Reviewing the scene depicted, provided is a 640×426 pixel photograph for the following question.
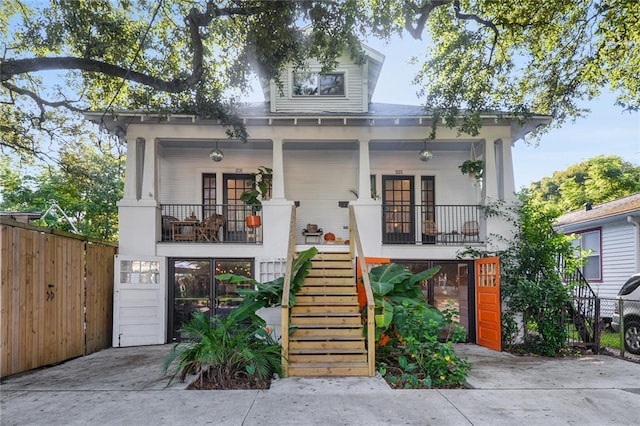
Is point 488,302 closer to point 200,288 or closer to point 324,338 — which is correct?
point 324,338

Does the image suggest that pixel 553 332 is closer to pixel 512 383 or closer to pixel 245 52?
pixel 512 383

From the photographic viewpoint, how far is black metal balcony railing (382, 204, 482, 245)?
1083cm

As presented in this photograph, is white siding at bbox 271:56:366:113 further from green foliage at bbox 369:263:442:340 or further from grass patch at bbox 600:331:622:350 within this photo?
grass patch at bbox 600:331:622:350

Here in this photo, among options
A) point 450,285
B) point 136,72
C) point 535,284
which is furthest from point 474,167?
point 136,72

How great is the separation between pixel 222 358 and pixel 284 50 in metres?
5.17

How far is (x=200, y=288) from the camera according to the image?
9695 millimetres

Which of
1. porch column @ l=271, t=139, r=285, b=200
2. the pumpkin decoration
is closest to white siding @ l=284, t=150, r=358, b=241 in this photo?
the pumpkin decoration

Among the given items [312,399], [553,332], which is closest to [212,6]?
[312,399]

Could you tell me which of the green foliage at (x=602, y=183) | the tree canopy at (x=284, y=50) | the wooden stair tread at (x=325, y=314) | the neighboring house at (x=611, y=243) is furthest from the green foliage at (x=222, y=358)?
the green foliage at (x=602, y=183)

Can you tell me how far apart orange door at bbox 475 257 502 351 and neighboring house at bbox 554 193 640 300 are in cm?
438

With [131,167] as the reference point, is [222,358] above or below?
below

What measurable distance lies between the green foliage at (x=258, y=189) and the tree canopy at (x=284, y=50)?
1.74 meters

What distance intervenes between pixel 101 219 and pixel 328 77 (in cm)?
1227

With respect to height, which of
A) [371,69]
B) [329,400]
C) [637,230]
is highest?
[371,69]
